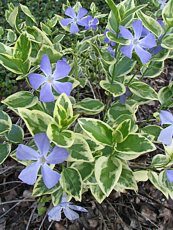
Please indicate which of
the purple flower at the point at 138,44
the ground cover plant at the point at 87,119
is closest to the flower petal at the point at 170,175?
the ground cover plant at the point at 87,119

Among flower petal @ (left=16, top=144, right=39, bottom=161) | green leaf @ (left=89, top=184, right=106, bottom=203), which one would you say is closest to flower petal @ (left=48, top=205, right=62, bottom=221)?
green leaf @ (left=89, top=184, right=106, bottom=203)

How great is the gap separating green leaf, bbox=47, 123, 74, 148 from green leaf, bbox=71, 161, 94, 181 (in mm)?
247

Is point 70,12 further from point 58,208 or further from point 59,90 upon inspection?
point 58,208

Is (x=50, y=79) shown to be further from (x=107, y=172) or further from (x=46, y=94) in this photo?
(x=107, y=172)

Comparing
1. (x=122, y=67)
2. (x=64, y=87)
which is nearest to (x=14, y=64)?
(x=64, y=87)

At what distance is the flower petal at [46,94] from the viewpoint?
4.35 feet

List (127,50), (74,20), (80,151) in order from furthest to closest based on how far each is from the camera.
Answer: (74,20), (127,50), (80,151)

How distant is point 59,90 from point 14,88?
1126mm

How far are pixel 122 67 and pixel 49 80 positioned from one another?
31 cm

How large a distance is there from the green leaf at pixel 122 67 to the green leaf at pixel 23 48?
0.35 meters

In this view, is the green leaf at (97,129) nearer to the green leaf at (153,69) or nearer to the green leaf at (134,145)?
the green leaf at (134,145)

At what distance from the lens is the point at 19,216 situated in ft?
Result: 6.36

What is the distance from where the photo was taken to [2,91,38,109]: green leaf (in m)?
1.37

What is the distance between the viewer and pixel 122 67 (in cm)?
154
